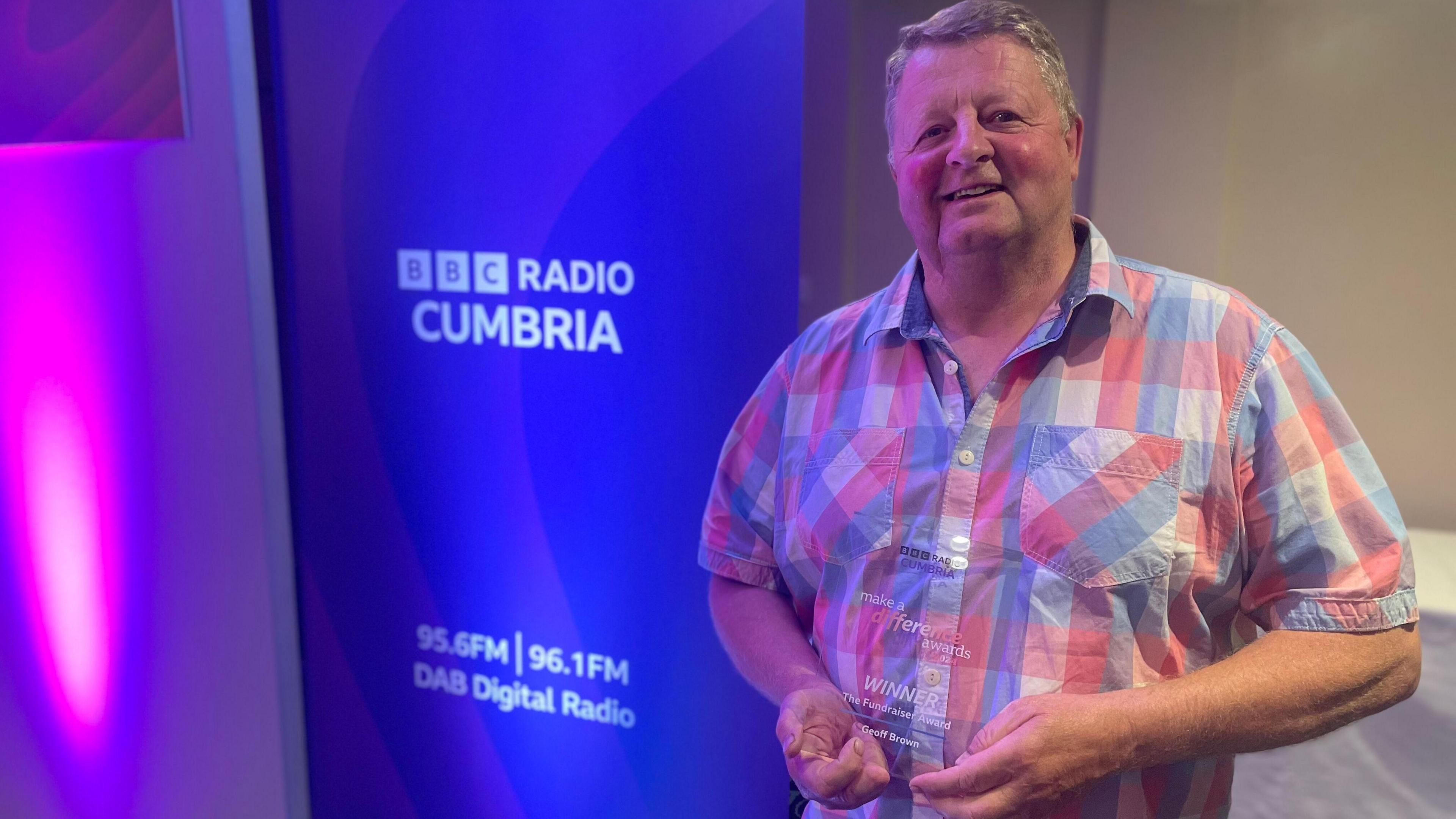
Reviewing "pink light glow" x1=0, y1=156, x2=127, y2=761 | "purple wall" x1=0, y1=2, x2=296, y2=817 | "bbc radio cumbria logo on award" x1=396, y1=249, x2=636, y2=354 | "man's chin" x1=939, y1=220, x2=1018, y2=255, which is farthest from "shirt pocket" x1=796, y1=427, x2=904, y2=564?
"pink light glow" x1=0, y1=156, x2=127, y2=761

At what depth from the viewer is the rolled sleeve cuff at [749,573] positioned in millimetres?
1467

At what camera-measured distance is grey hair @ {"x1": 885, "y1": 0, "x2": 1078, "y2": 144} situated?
4.00 feet

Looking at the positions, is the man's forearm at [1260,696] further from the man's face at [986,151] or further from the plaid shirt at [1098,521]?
the man's face at [986,151]

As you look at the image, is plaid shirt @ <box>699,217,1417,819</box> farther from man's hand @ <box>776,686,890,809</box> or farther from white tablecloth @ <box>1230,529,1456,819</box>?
white tablecloth @ <box>1230,529,1456,819</box>

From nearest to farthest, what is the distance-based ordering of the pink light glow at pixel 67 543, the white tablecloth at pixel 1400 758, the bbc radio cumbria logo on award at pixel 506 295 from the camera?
the bbc radio cumbria logo on award at pixel 506 295 < the white tablecloth at pixel 1400 758 < the pink light glow at pixel 67 543

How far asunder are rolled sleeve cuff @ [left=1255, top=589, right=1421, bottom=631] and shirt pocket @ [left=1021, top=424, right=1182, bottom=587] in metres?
0.14

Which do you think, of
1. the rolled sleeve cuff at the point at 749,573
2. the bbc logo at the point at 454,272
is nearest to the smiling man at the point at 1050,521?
the rolled sleeve cuff at the point at 749,573

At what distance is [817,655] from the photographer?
4.42 feet

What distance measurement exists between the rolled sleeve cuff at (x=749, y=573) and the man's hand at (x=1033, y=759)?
0.46 m

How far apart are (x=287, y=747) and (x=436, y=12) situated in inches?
65.4

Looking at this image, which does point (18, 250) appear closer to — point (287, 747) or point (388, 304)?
point (388, 304)

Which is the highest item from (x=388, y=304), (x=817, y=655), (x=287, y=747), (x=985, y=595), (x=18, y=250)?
(x=18, y=250)

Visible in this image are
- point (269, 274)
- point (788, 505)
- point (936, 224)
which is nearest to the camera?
point (936, 224)

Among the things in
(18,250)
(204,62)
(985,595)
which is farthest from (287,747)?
(985,595)
